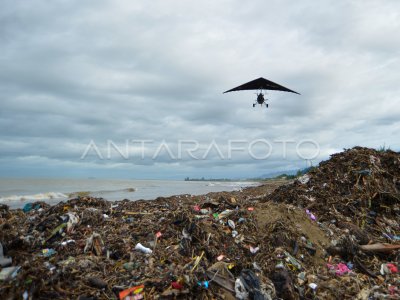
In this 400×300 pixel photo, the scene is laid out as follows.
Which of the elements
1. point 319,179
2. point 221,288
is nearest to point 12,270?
point 221,288

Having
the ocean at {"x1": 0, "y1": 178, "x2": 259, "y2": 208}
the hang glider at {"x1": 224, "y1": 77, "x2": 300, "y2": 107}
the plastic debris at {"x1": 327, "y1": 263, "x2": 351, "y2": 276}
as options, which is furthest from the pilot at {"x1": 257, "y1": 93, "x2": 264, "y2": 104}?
the plastic debris at {"x1": 327, "y1": 263, "x2": 351, "y2": 276}

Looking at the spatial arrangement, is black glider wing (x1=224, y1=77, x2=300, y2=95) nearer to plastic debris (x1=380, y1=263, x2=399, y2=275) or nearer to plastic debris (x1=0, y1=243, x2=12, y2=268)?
plastic debris (x1=380, y1=263, x2=399, y2=275)

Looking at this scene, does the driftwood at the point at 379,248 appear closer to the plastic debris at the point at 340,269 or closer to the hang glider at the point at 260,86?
the plastic debris at the point at 340,269

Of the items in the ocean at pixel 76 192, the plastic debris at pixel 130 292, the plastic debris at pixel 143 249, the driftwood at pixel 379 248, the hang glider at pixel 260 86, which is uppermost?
the hang glider at pixel 260 86

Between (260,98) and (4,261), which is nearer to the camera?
(4,261)

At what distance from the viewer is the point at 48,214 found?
5145 mm

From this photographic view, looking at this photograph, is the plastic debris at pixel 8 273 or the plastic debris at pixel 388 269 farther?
the plastic debris at pixel 388 269

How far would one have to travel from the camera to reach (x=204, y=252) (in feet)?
13.1

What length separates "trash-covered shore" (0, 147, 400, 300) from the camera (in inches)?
127

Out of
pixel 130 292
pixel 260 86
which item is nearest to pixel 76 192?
pixel 260 86

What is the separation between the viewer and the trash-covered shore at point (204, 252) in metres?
3.23

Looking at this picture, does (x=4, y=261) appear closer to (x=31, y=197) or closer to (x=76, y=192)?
(x=31, y=197)

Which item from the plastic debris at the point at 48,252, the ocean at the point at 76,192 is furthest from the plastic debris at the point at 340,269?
the ocean at the point at 76,192

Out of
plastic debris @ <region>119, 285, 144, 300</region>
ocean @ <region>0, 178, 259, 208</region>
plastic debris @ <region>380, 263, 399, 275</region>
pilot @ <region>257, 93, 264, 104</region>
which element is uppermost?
pilot @ <region>257, 93, 264, 104</region>
